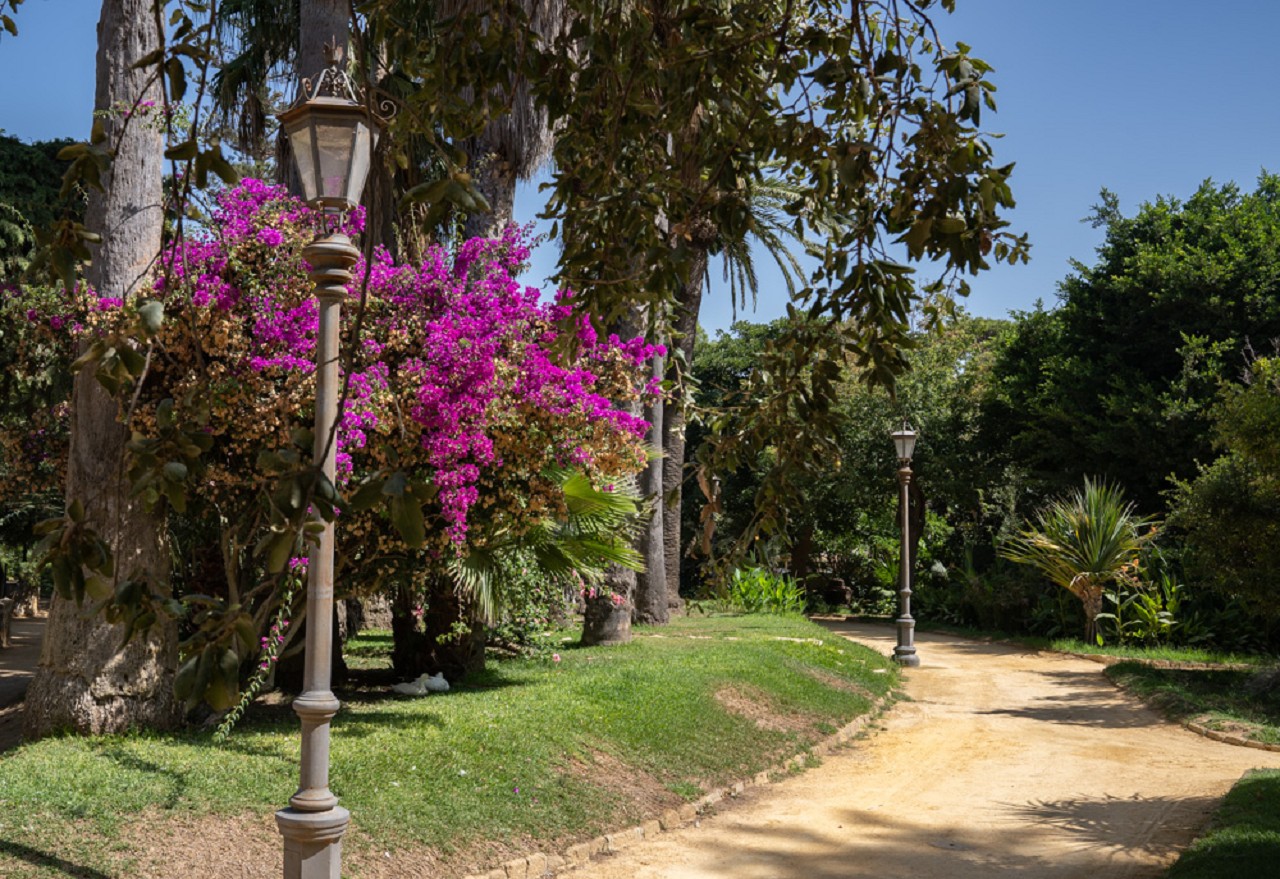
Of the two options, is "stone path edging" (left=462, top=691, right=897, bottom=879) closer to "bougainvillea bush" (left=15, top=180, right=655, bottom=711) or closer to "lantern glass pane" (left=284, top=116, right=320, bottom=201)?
"bougainvillea bush" (left=15, top=180, right=655, bottom=711)

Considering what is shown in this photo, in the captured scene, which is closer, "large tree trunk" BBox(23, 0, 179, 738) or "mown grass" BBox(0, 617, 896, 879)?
"mown grass" BBox(0, 617, 896, 879)

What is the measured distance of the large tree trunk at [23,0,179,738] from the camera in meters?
8.31

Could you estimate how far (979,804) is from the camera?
364 inches

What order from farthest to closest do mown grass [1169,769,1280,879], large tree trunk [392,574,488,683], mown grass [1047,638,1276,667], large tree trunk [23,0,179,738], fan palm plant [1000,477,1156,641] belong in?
1. fan palm plant [1000,477,1156,641]
2. mown grass [1047,638,1276,667]
3. large tree trunk [392,574,488,683]
4. large tree trunk [23,0,179,738]
5. mown grass [1169,769,1280,879]

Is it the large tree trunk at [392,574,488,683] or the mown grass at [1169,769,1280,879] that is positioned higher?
the large tree trunk at [392,574,488,683]

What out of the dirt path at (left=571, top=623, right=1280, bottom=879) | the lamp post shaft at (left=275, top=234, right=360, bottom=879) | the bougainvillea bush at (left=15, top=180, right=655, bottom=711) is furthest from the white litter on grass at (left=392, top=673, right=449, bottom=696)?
the lamp post shaft at (left=275, top=234, right=360, bottom=879)

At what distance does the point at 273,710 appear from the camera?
9.97 m

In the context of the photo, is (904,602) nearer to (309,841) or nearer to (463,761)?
(463,761)

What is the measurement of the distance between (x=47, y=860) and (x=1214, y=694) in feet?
45.6

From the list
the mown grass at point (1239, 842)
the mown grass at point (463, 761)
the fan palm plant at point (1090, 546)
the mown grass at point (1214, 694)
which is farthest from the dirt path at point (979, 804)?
the fan palm plant at point (1090, 546)

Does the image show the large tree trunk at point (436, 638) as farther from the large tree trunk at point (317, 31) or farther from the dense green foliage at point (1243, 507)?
the dense green foliage at point (1243, 507)

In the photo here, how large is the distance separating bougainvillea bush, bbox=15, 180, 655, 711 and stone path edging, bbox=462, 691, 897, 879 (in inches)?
89.0

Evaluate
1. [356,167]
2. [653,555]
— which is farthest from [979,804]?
[653,555]

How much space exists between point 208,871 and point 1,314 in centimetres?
666
